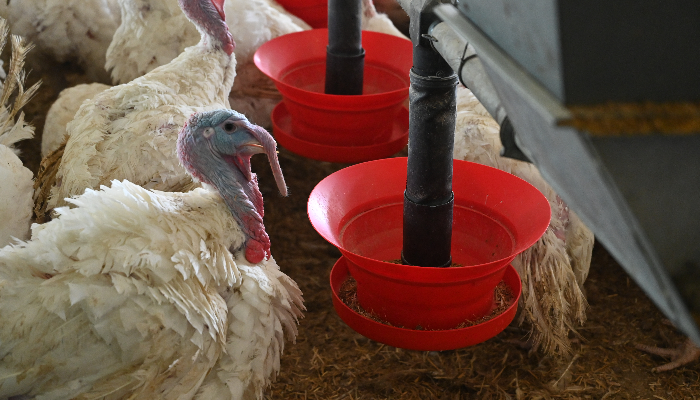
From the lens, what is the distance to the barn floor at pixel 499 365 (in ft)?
7.35

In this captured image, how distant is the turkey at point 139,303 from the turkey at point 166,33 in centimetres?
147

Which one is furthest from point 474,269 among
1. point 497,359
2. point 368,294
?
point 497,359

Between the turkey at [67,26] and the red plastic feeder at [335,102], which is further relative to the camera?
the turkey at [67,26]

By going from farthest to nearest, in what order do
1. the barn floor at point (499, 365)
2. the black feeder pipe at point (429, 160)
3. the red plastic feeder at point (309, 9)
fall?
1. the red plastic feeder at point (309, 9)
2. the barn floor at point (499, 365)
3. the black feeder pipe at point (429, 160)

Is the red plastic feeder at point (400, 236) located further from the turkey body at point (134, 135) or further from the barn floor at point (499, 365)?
the turkey body at point (134, 135)

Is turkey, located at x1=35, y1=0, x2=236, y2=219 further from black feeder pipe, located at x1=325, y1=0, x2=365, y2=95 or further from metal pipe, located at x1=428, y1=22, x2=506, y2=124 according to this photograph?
metal pipe, located at x1=428, y1=22, x2=506, y2=124

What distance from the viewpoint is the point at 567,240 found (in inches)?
85.5

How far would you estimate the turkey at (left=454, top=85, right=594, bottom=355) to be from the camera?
2.04 meters

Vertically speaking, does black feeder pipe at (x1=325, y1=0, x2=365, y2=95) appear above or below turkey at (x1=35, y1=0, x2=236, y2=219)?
above

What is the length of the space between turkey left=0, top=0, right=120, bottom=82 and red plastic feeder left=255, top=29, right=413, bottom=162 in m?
1.54

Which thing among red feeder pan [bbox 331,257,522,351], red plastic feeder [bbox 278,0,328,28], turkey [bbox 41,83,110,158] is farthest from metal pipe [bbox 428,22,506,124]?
red plastic feeder [bbox 278,0,328,28]

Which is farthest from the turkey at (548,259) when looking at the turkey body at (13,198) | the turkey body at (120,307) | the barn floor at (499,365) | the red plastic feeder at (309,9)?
the red plastic feeder at (309,9)

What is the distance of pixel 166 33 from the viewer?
117 inches

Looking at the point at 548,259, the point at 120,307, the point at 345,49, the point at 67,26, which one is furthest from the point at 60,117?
the point at 548,259
